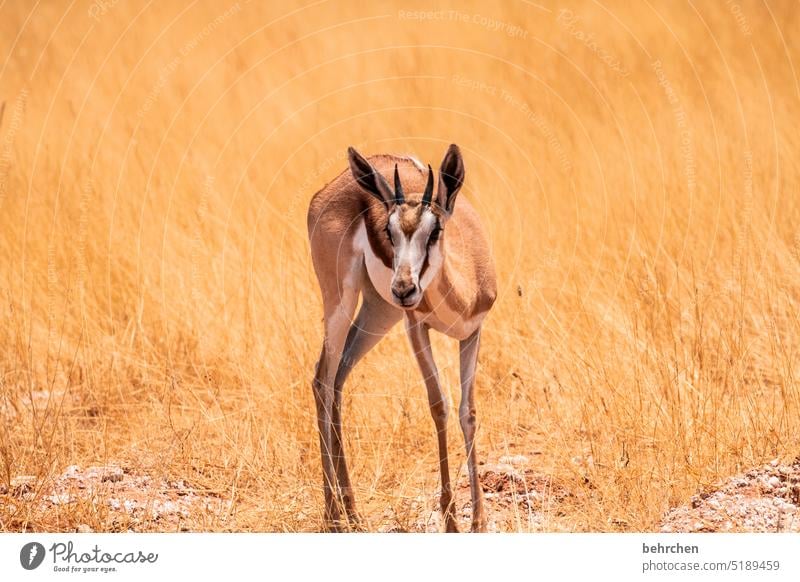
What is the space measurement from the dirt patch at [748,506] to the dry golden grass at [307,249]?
191mm

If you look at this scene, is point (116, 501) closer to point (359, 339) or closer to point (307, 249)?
point (359, 339)

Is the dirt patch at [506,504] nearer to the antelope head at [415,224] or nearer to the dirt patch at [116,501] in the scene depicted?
the dirt patch at [116,501]

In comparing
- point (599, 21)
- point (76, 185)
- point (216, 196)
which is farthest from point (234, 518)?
point (599, 21)

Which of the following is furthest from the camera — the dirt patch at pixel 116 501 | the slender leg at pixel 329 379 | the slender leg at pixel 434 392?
the slender leg at pixel 329 379

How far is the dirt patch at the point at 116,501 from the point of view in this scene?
705cm

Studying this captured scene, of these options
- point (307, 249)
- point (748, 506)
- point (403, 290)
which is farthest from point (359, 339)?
point (307, 249)

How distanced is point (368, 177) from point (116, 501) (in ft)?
7.88

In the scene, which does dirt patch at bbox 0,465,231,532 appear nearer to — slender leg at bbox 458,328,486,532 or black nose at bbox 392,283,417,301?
slender leg at bbox 458,328,486,532

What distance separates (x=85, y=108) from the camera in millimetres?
14180

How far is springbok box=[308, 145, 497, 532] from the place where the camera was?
6789 mm

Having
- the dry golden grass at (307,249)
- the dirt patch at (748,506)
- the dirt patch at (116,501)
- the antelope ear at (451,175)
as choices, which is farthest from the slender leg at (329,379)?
the dirt patch at (748,506)

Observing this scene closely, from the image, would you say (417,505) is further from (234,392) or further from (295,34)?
(295,34)

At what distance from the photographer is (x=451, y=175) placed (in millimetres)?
6910

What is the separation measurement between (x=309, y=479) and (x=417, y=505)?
0.81m
